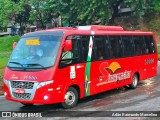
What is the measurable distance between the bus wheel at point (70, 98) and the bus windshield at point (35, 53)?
1.18 meters

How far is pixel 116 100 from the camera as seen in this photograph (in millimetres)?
12156

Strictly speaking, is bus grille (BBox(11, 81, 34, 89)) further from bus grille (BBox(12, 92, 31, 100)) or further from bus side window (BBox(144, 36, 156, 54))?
bus side window (BBox(144, 36, 156, 54))

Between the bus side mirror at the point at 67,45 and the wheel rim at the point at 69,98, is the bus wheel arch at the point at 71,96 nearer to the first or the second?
the wheel rim at the point at 69,98

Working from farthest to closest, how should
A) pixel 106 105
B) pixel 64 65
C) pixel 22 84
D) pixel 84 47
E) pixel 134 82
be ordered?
pixel 134 82
pixel 84 47
pixel 106 105
pixel 64 65
pixel 22 84

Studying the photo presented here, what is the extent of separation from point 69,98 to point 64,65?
42.9 inches

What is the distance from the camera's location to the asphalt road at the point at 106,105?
10.1m

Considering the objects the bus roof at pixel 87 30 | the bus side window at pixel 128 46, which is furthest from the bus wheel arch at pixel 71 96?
the bus side window at pixel 128 46

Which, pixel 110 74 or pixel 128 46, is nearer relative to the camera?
pixel 110 74

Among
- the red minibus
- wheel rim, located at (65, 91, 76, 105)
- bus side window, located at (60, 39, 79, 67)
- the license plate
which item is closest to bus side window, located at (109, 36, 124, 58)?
the red minibus

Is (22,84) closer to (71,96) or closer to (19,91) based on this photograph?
(19,91)

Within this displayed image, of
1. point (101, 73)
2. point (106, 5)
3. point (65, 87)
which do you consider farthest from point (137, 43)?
point (106, 5)

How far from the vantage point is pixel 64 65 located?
10.8 metres

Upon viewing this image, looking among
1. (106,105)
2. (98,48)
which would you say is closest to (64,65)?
(106,105)

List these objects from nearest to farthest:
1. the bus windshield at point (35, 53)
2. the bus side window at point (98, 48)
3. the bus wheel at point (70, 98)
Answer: the bus windshield at point (35, 53)
the bus wheel at point (70, 98)
the bus side window at point (98, 48)
